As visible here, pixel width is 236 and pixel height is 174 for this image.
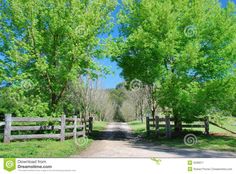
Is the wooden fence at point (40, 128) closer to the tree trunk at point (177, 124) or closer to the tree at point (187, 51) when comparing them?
the tree at point (187, 51)

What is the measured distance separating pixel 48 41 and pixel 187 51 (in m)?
8.11

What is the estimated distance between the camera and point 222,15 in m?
20.8

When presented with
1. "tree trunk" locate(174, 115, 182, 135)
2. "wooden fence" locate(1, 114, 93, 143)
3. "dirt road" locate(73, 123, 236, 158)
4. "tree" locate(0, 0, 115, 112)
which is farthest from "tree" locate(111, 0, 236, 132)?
"wooden fence" locate(1, 114, 93, 143)

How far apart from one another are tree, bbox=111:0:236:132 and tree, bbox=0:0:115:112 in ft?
10.6

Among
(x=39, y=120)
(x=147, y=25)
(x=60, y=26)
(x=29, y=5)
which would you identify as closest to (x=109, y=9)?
(x=147, y=25)

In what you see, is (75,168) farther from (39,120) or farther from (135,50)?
(135,50)

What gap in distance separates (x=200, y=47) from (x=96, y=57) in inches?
258

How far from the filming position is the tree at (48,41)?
1741cm

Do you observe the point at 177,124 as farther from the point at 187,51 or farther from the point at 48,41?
the point at 48,41

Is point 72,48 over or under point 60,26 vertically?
under

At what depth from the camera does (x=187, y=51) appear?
64.6 feet

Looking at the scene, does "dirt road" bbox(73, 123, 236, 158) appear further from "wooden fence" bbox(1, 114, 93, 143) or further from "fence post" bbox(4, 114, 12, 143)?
"fence post" bbox(4, 114, 12, 143)

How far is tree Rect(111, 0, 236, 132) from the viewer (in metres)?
19.6

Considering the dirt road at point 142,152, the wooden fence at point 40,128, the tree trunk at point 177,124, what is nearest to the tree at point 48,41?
the wooden fence at point 40,128
